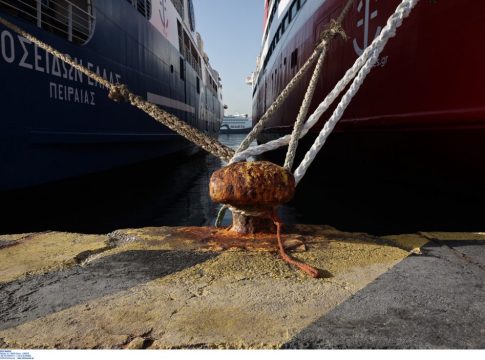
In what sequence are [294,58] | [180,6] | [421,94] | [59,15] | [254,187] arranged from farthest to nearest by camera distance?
[180,6]
[294,58]
[59,15]
[421,94]
[254,187]

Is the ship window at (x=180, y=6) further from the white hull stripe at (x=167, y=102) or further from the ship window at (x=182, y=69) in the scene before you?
the white hull stripe at (x=167, y=102)

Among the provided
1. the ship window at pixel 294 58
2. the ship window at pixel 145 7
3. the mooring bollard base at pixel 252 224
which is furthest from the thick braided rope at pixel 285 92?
the ship window at pixel 294 58

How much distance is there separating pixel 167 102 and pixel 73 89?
4.91m

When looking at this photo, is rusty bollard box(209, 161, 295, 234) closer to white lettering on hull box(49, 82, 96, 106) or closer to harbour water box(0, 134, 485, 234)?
harbour water box(0, 134, 485, 234)

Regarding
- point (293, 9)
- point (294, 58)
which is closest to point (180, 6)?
point (293, 9)

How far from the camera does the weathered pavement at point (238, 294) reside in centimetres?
119

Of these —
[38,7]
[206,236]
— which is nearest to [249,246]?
[206,236]

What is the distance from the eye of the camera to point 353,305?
1395mm

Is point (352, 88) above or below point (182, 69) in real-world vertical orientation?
below

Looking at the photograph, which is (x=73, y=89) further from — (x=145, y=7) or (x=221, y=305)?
(x=221, y=305)

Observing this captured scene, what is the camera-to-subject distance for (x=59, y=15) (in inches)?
198

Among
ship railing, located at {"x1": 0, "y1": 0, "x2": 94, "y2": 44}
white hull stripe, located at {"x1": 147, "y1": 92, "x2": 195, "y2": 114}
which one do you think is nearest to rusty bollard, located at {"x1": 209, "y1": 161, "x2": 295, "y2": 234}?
ship railing, located at {"x1": 0, "y1": 0, "x2": 94, "y2": 44}

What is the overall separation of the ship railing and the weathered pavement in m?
3.04

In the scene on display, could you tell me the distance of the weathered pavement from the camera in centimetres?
119
